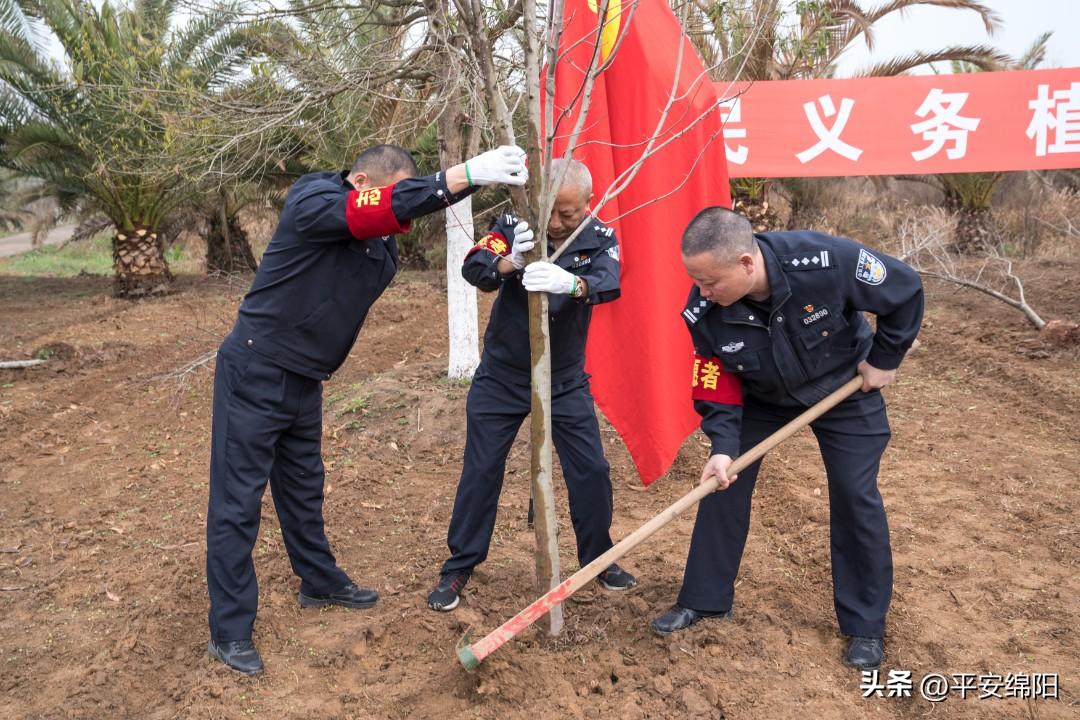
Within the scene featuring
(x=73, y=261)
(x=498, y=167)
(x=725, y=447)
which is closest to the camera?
(x=498, y=167)

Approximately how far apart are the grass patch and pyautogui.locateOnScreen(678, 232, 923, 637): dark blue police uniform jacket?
1568 centimetres

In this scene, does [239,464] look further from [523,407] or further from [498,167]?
[498,167]

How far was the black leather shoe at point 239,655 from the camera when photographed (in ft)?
9.97

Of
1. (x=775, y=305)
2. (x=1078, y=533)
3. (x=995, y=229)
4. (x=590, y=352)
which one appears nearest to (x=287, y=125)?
(x=590, y=352)

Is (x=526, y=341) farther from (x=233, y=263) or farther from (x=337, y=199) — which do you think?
(x=233, y=263)

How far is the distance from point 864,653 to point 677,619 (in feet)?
2.16

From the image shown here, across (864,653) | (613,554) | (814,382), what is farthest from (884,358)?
(613,554)

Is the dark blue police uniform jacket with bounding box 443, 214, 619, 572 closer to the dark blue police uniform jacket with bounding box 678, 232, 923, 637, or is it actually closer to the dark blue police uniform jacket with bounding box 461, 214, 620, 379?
the dark blue police uniform jacket with bounding box 461, 214, 620, 379

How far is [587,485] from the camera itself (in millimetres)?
3406

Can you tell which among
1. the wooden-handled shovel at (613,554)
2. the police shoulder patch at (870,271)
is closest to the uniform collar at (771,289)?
the police shoulder patch at (870,271)

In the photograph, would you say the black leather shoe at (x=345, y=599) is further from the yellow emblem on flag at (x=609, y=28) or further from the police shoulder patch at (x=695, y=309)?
the yellow emblem on flag at (x=609, y=28)

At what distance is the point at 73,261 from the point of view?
21703mm

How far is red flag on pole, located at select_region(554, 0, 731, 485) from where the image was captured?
159 inches

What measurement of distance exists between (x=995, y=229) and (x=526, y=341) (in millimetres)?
10738
